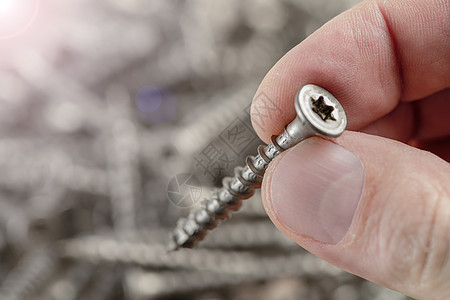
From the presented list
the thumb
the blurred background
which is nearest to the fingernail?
the thumb

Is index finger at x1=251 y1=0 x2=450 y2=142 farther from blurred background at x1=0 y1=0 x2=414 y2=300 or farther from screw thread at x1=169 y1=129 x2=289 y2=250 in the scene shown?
blurred background at x1=0 y1=0 x2=414 y2=300

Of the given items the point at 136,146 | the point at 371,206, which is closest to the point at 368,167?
the point at 371,206

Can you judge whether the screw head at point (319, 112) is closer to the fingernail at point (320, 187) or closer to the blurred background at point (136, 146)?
the fingernail at point (320, 187)

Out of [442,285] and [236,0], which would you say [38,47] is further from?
[442,285]

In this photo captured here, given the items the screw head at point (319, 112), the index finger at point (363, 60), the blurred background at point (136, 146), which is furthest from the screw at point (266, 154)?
the blurred background at point (136, 146)

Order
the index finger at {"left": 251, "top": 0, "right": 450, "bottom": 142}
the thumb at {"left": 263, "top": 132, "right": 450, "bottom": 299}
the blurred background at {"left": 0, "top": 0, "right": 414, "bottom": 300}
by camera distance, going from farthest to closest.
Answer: the blurred background at {"left": 0, "top": 0, "right": 414, "bottom": 300}
the index finger at {"left": 251, "top": 0, "right": 450, "bottom": 142}
the thumb at {"left": 263, "top": 132, "right": 450, "bottom": 299}

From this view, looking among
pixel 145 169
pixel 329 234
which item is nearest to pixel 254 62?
pixel 145 169
